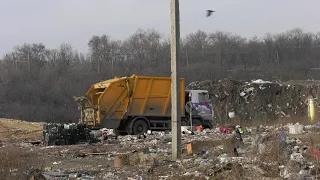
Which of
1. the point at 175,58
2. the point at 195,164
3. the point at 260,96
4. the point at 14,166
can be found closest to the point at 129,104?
the point at 175,58

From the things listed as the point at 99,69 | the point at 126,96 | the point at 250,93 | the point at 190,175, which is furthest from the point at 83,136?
the point at 99,69

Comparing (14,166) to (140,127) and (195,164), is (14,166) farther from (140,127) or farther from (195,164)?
(140,127)

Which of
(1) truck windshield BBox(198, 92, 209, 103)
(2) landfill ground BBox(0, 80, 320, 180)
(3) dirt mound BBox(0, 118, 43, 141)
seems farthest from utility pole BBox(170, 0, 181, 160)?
(3) dirt mound BBox(0, 118, 43, 141)

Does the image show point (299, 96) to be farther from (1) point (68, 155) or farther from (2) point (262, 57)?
(1) point (68, 155)

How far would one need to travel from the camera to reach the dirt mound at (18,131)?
73.5 feet

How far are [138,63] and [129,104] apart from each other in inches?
2338

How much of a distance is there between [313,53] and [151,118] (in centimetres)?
6873

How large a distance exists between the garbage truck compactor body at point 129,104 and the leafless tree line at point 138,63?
4196 cm

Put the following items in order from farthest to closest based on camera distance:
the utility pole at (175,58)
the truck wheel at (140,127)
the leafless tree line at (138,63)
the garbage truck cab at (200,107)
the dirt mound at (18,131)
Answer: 1. the leafless tree line at (138,63)
2. the dirt mound at (18,131)
3. the garbage truck cab at (200,107)
4. the truck wheel at (140,127)
5. the utility pole at (175,58)

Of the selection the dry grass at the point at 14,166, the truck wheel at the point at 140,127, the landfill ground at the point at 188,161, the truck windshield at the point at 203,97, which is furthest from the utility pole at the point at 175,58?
the truck windshield at the point at 203,97

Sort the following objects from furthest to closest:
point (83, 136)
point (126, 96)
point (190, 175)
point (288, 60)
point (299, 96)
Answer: point (288, 60) → point (299, 96) → point (126, 96) → point (83, 136) → point (190, 175)

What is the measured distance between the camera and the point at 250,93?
163ft

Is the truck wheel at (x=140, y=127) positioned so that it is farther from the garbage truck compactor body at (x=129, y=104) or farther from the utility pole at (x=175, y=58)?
the utility pole at (x=175, y=58)

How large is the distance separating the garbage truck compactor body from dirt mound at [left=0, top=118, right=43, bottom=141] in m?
3.77
